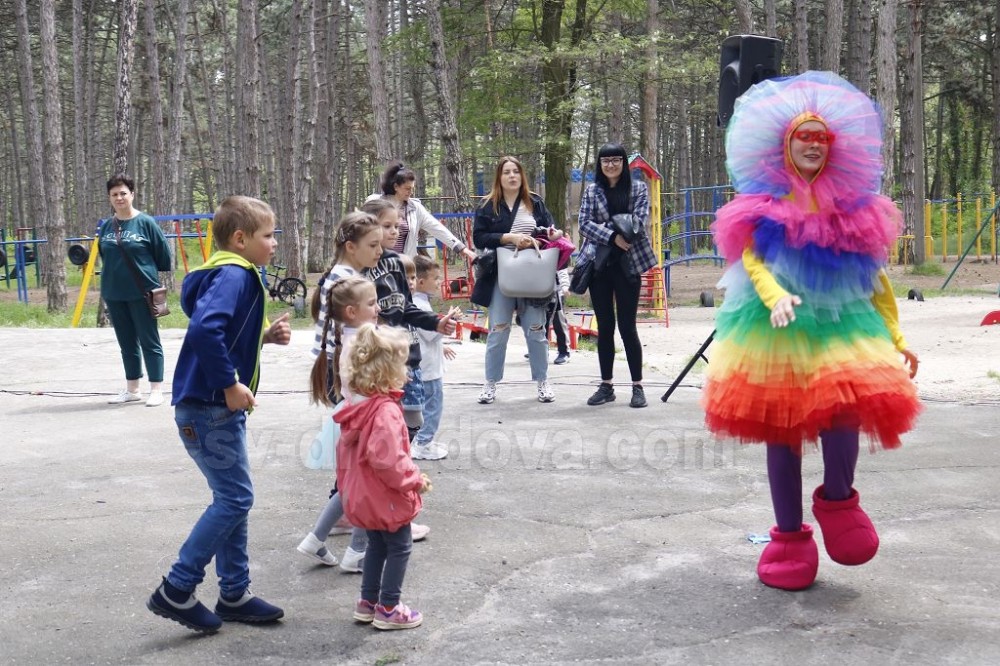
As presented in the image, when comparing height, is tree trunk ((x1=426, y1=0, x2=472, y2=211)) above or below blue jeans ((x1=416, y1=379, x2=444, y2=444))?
above

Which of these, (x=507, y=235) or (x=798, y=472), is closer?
(x=798, y=472)

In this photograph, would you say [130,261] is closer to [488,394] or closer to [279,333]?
[488,394]

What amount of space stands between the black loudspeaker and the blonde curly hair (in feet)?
13.3

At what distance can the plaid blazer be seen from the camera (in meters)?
7.45

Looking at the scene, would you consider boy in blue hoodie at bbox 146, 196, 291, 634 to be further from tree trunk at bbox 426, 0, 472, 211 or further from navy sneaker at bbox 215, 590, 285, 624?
tree trunk at bbox 426, 0, 472, 211

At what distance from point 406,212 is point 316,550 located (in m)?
2.92

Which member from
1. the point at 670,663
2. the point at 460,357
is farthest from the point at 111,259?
the point at 670,663

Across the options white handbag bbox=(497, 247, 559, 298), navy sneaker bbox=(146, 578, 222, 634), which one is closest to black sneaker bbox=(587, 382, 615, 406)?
white handbag bbox=(497, 247, 559, 298)

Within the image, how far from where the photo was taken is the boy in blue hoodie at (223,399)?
3506 mm

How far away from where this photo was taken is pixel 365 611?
367 centimetres

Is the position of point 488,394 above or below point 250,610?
above

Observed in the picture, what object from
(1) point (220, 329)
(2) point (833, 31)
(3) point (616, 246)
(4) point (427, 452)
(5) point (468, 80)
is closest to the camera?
(1) point (220, 329)

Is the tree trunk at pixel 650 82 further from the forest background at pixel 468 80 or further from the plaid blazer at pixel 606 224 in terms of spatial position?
the plaid blazer at pixel 606 224

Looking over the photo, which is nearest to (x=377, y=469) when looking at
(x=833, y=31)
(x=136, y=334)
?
(x=136, y=334)
